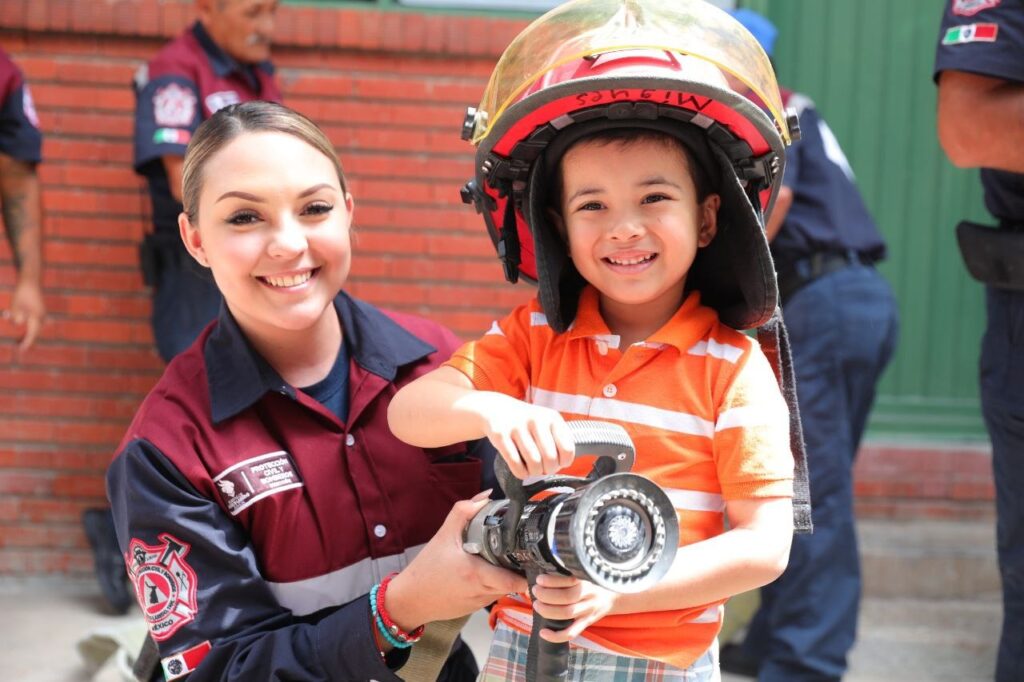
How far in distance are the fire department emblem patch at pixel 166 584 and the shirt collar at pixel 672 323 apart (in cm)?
75

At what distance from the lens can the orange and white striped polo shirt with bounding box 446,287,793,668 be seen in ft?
6.35

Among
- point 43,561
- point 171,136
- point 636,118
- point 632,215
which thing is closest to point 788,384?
point 632,215

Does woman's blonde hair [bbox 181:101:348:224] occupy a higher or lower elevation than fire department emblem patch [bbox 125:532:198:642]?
higher

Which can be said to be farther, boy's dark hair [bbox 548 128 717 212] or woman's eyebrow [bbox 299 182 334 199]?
woman's eyebrow [bbox 299 182 334 199]

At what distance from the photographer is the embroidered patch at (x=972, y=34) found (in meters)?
2.70

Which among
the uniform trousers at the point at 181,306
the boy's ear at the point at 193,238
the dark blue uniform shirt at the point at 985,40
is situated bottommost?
the uniform trousers at the point at 181,306

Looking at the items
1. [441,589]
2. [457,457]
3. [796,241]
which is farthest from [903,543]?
[441,589]

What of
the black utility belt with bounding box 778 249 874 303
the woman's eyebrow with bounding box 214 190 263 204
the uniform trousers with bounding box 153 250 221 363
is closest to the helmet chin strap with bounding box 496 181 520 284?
the woman's eyebrow with bounding box 214 190 263 204

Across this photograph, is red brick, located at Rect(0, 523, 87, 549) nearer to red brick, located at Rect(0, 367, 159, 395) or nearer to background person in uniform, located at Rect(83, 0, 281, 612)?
red brick, located at Rect(0, 367, 159, 395)

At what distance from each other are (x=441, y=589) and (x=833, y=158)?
2.67 m

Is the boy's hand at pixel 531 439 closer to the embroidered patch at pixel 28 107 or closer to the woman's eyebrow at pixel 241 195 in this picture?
the woman's eyebrow at pixel 241 195

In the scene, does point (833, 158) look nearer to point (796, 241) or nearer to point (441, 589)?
point (796, 241)

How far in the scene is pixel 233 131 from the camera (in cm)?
219

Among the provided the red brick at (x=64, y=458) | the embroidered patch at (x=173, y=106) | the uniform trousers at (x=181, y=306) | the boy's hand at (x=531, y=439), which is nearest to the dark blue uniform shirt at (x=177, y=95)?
the embroidered patch at (x=173, y=106)
